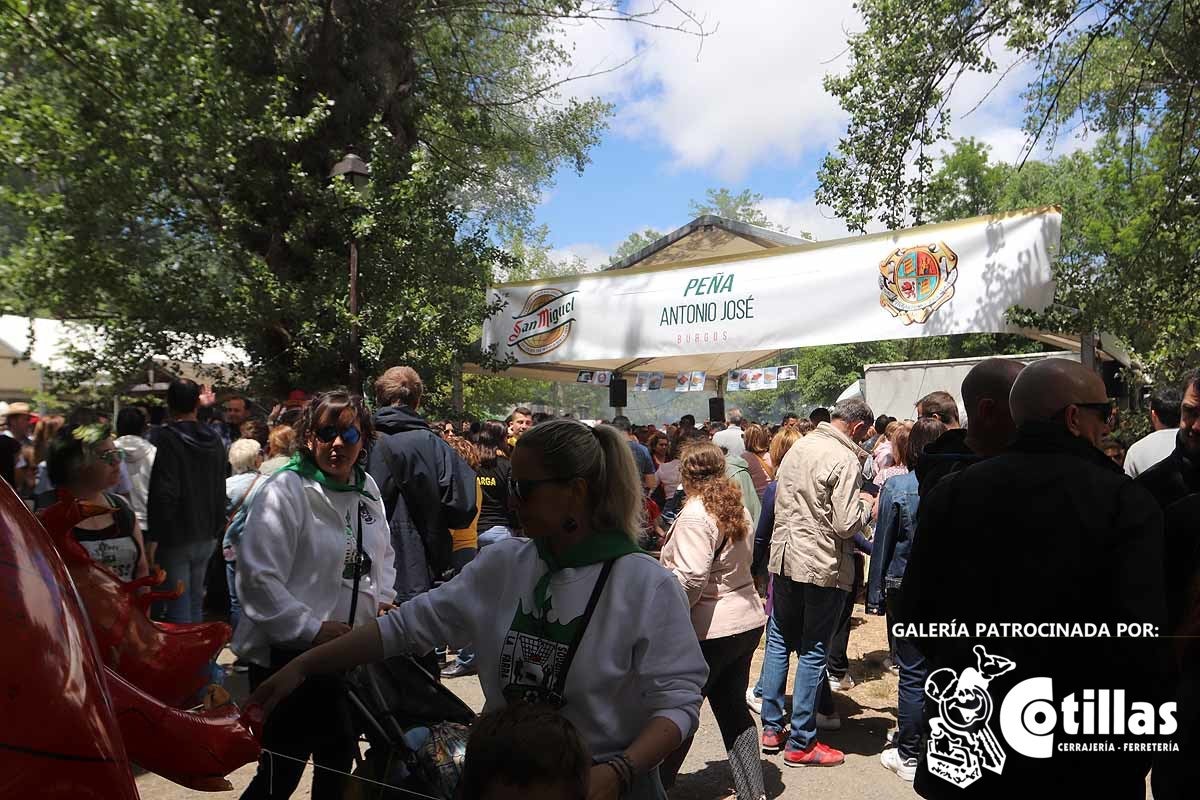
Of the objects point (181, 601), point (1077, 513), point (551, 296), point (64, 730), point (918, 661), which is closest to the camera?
point (64, 730)

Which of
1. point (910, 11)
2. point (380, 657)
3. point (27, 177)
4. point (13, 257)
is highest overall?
point (910, 11)

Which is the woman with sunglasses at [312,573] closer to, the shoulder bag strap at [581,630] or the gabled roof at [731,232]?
the shoulder bag strap at [581,630]

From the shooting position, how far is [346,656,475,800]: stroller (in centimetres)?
216

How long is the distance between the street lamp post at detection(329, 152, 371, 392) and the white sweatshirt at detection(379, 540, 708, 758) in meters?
8.15

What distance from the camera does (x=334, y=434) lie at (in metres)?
3.06

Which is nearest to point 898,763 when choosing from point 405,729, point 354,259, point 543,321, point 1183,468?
point 1183,468

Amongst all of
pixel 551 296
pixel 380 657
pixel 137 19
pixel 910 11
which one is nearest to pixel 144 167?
pixel 137 19

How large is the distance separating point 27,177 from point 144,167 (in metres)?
1.56

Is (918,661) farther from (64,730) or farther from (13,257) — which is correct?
(13,257)

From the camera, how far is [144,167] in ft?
29.2

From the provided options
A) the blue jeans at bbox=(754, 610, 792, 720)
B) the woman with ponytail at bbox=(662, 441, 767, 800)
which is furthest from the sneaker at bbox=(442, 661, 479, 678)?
the woman with ponytail at bbox=(662, 441, 767, 800)

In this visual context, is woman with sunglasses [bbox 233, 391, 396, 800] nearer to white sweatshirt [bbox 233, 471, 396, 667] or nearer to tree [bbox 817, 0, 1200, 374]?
white sweatshirt [bbox 233, 471, 396, 667]

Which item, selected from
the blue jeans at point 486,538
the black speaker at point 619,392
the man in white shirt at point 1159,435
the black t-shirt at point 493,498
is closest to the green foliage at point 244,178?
the black speaker at point 619,392

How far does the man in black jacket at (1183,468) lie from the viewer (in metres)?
2.97
